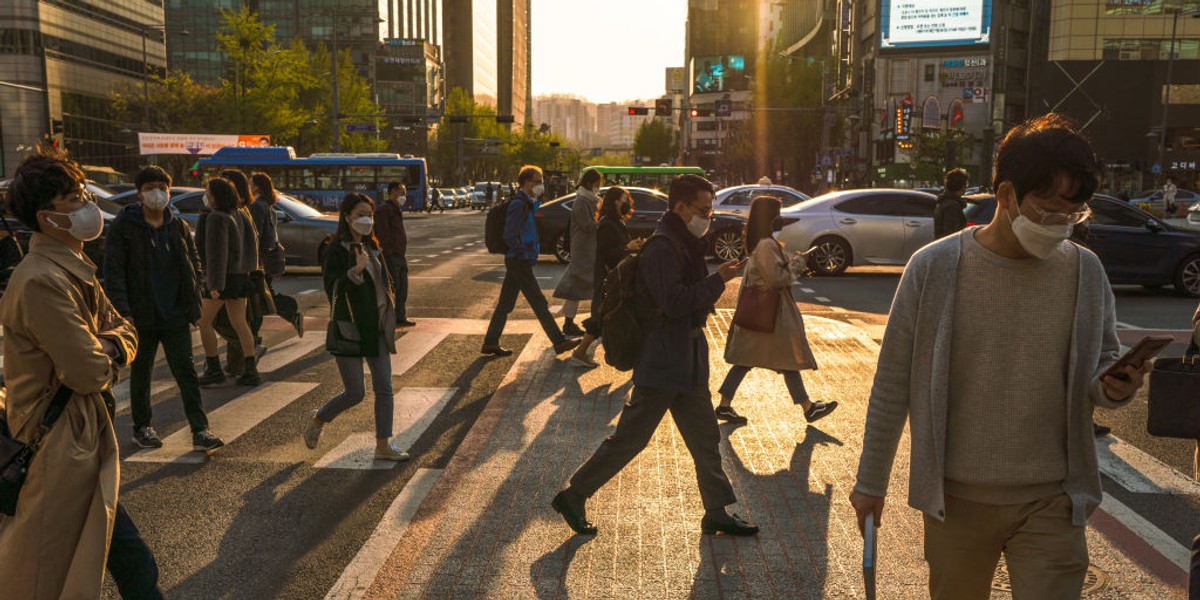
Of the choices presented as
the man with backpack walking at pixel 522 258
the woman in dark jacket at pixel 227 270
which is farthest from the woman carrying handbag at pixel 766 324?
the woman in dark jacket at pixel 227 270

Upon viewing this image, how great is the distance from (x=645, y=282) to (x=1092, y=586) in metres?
2.30

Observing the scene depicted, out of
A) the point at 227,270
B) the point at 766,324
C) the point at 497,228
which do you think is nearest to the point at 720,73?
the point at 497,228

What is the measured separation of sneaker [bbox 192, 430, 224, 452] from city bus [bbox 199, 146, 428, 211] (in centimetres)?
3814

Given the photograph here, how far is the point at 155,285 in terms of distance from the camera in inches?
257

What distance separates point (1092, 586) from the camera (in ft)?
14.6

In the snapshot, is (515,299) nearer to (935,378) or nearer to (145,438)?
(145,438)

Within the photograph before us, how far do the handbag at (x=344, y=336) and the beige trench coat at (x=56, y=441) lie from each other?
9.34 ft

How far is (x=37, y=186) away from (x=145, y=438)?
12.1 feet

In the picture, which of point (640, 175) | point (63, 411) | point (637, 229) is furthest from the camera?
point (640, 175)

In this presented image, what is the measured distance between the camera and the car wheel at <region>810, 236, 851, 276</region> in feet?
62.7

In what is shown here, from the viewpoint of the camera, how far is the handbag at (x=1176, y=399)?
2.63 meters

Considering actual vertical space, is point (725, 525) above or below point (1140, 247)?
below

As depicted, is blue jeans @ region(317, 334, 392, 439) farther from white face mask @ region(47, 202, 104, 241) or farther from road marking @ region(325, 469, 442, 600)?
white face mask @ region(47, 202, 104, 241)

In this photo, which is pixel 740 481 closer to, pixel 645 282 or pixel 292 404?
pixel 645 282
